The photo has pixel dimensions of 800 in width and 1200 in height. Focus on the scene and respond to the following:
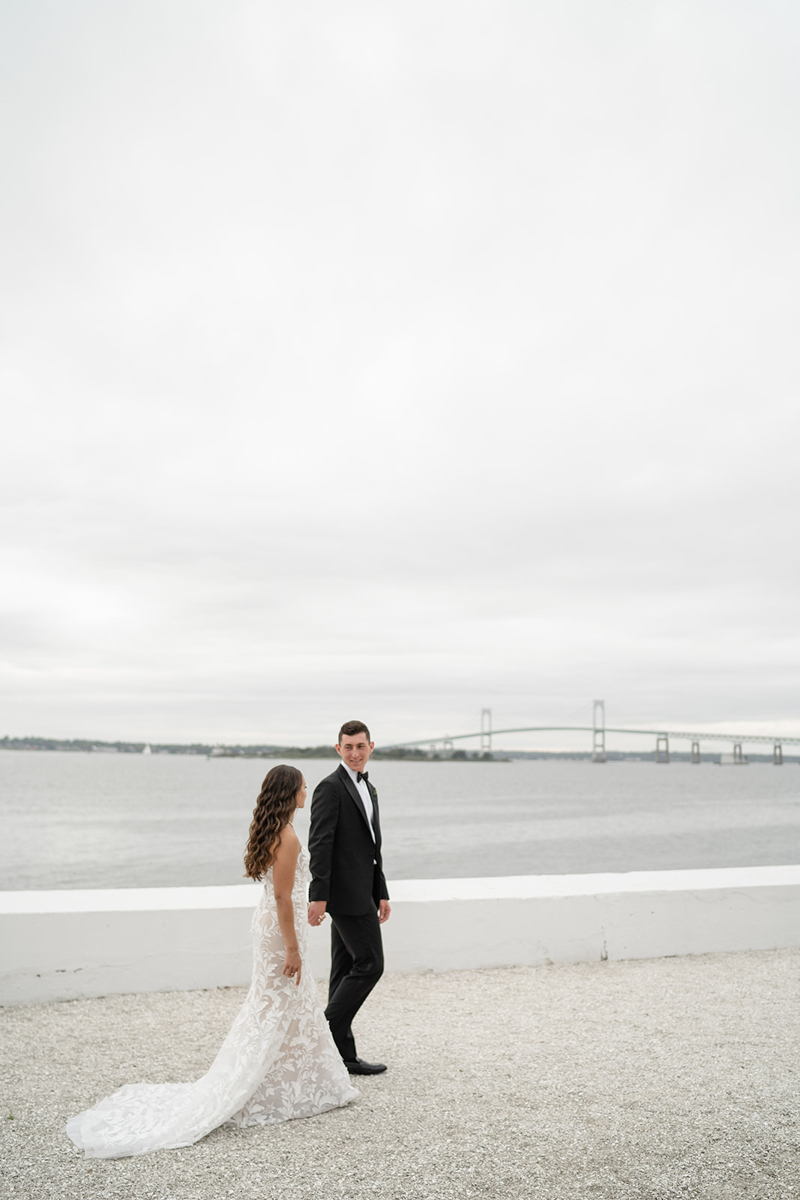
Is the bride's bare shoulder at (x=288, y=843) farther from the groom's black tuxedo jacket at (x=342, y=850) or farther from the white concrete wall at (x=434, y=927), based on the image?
the white concrete wall at (x=434, y=927)

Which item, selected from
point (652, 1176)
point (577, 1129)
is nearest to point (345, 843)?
point (577, 1129)

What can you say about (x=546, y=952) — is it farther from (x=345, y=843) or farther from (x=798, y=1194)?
(x=798, y=1194)

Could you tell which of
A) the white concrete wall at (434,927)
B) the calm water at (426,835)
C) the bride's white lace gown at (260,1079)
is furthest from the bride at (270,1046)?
the calm water at (426,835)

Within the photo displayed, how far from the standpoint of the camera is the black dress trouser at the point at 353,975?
11.5 ft

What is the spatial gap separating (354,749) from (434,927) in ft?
6.35

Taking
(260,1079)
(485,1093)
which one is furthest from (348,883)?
(485,1093)

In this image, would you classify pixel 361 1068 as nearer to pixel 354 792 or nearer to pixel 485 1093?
pixel 485 1093

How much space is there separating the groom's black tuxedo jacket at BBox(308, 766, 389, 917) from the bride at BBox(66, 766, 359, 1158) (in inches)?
8.1

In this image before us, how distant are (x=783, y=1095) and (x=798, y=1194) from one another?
2.61 ft

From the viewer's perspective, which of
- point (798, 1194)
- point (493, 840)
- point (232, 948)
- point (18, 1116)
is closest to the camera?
point (798, 1194)

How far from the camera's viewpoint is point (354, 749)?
363 centimetres

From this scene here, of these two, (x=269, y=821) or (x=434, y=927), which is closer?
(x=269, y=821)

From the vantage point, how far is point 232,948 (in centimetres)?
470

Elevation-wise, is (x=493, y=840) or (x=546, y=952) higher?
(x=546, y=952)
